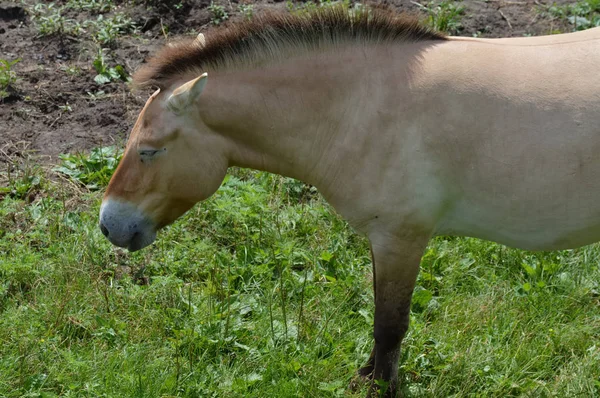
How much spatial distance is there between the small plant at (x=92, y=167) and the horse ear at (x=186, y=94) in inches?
79.9

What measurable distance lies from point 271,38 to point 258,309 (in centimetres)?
A: 162

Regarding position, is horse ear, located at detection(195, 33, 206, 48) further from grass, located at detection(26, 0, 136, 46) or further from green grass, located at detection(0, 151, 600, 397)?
grass, located at detection(26, 0, 136, 46)

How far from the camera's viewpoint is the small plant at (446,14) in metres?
6.68

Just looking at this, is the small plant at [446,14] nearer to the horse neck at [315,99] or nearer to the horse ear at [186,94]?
the horse neck at [315,99]

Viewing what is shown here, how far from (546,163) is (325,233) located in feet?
6.38

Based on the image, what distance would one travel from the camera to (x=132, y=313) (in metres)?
4.31

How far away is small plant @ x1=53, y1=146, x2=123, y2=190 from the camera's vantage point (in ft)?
17.6

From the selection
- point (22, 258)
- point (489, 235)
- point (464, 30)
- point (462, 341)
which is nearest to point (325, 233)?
point (462, 341)

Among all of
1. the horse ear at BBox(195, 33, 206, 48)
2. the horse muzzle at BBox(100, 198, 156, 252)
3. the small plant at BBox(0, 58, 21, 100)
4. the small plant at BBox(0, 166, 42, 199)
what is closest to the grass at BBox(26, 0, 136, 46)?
the small plant at BBox(0, 58, 21, 100)

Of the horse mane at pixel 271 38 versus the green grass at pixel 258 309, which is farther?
the green grass at pixel 258 309

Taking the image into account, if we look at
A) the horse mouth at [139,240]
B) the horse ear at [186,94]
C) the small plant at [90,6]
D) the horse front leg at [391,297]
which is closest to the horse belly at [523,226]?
the horse front leg at [391,297]

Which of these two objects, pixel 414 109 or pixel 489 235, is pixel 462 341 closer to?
pixel 489 235

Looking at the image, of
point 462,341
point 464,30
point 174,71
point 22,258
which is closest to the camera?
point 174,71

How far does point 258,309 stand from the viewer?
4.42 m
